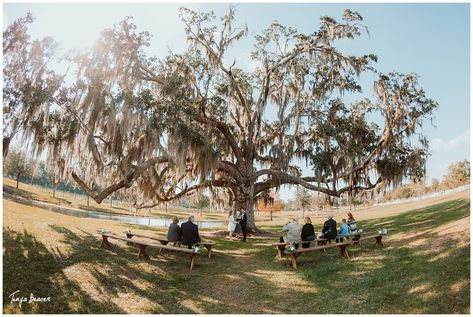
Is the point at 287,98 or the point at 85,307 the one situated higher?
the point at 287,98

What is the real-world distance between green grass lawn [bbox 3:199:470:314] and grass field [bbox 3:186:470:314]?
0.9 inches

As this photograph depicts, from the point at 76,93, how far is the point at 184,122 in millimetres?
4597

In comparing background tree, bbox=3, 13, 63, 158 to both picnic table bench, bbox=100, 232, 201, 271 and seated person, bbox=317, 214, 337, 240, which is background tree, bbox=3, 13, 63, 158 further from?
seated person, bbox=317, 214, 337, 240

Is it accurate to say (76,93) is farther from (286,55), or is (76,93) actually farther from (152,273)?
(286,55)

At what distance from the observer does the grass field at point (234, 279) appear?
701 centimetres

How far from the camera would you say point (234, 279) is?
971 centimetres

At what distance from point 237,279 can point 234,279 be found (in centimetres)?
9

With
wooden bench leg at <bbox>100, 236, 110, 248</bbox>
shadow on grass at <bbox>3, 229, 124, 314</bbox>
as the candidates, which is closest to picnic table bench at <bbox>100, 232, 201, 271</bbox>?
wooden bench leg at <bbox>100, 236, 110, 248</bbox>

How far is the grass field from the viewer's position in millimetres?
7012

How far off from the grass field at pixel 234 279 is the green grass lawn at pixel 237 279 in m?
0.02

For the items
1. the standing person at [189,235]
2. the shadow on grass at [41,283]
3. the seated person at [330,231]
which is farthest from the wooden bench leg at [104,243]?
the seated person at [330,231]

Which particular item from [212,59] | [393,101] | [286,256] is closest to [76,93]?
[212,59]

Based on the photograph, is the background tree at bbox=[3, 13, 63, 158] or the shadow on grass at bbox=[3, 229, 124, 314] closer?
the shadow on grass at bbox=[3, 229, 124, 314]

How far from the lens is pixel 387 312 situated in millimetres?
6566
